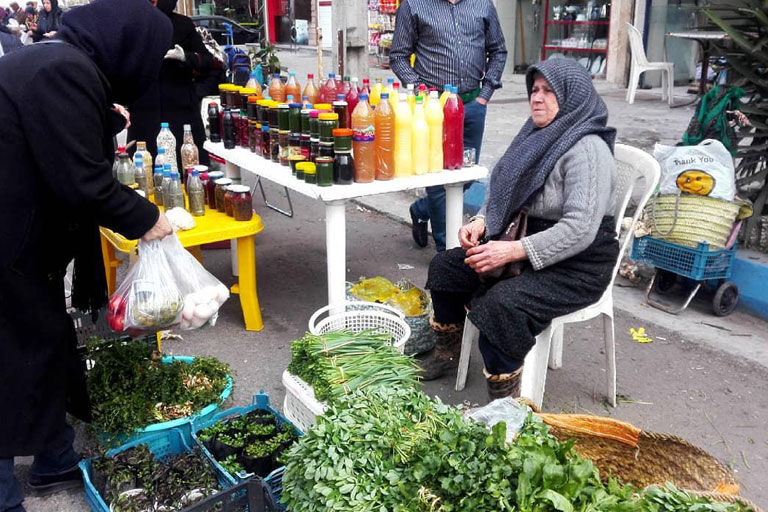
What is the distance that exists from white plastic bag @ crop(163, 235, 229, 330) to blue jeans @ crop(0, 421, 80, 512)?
1.99 feet

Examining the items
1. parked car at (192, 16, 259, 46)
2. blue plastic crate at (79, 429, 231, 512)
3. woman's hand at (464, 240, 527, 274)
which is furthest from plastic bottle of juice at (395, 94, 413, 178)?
parked car at (192, 16, 259, 46)

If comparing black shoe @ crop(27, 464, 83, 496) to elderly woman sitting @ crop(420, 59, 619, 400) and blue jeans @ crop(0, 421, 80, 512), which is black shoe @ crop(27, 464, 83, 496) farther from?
elderly woman sitting @ crop(420, 59, 619, 400)

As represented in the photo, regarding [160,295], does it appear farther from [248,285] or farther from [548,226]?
[548,226]

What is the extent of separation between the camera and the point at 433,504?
1900 millimetres

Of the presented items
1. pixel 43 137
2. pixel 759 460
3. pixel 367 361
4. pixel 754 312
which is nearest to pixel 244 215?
pixel 367 361

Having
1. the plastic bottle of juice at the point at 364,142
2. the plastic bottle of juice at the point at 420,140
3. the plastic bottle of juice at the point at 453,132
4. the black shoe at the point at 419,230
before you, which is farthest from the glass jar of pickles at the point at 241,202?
the black shoe at the point at 419,230

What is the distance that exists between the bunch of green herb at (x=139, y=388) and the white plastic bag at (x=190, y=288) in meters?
0.35

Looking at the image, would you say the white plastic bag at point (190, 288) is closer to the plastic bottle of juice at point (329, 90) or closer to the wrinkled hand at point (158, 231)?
the wrinkled hand at point (158, 231)

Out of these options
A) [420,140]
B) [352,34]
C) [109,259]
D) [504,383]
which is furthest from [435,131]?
[352,34]

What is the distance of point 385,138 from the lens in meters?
3.58

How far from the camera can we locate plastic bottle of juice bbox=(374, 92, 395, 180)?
3559mm

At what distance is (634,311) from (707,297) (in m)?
0.53

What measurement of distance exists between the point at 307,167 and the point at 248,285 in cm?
96

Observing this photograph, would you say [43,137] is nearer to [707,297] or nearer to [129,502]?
[129,502]
